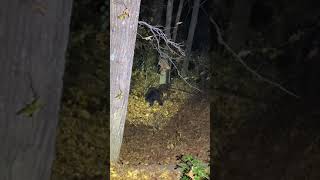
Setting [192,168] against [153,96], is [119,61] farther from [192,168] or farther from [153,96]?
[153,96]

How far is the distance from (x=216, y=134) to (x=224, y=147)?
46 cm

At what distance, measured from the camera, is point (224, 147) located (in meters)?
6.14

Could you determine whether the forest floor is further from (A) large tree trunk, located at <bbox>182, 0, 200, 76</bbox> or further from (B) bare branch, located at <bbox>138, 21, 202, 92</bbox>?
(A) large tree trunk, located at <bbox>182, 0, 200, 76</bbox>

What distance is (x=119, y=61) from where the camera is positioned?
213 inches

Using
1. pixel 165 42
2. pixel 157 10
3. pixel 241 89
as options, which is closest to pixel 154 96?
pixel 165 42

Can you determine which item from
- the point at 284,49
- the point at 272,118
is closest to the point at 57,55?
the point at 272,118

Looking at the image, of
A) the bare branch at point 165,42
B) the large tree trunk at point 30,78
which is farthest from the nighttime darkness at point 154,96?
the bare branch at point 165,42

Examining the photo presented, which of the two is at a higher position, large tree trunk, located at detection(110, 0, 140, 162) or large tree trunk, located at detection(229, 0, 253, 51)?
large tree trunk, located at detection(229, 0, 253, 51)

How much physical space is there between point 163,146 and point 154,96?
233 cm

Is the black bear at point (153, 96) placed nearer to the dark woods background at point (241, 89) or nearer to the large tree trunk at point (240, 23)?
the dark woods background at point (241, 89)

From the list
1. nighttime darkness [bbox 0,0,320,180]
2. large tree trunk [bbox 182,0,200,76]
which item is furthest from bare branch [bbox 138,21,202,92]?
large tree trunk [bbox 182,0,200,76]

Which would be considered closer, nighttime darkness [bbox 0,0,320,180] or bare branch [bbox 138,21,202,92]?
nighttime darkness [bbox 0,0,320,180]

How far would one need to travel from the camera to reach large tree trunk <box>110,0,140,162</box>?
204 inches

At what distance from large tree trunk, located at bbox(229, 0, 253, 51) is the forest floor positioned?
2.75 meters
